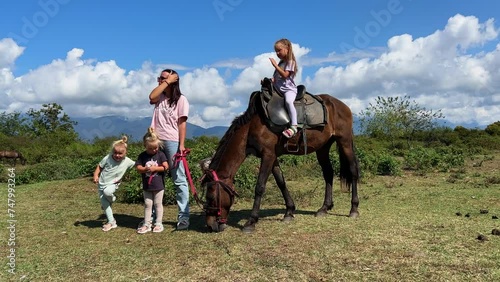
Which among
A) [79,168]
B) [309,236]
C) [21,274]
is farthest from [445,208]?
[79,168]

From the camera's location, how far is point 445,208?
257 inches

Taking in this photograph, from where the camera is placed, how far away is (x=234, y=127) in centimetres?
539

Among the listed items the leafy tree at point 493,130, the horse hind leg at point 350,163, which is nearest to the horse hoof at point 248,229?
the horse hind leg at point 350,163

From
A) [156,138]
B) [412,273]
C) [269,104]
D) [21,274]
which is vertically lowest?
[21,274]

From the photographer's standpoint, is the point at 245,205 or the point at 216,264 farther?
the point at 245,205

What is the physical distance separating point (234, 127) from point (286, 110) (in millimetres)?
787

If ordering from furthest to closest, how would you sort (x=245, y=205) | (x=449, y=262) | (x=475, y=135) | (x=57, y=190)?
(x=475, y=135)
(x=57, y=190)
(x=245, y=205)
(x=449, y=262)

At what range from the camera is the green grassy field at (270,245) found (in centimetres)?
349

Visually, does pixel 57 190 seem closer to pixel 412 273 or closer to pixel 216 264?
pixel 216 264

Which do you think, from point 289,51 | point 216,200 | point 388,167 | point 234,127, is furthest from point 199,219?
point 388,167

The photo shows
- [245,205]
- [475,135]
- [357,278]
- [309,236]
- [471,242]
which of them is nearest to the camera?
[357,278]

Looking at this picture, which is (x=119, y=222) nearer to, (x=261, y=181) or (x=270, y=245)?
(x=261, y=181)

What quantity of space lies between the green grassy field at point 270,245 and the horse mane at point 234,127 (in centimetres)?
101

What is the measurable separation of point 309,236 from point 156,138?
239 centimetres
